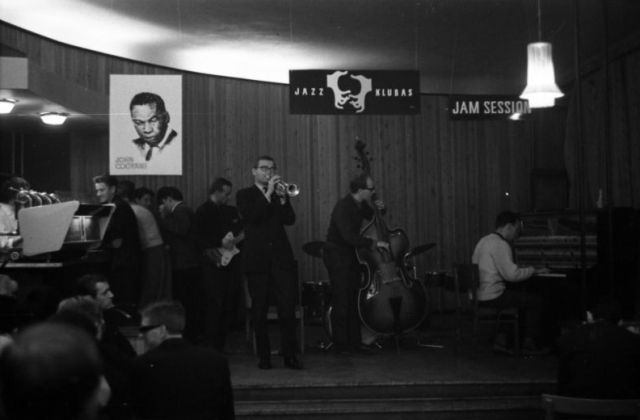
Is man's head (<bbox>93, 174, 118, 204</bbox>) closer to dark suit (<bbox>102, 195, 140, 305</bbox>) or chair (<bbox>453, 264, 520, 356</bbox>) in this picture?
dark suit (<bbox>102, 195, 140, 305</bbox>)

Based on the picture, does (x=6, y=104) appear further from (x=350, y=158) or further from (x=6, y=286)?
(x=350, y=158)

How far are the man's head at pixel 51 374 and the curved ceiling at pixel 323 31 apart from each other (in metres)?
6.61

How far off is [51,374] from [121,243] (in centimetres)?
567

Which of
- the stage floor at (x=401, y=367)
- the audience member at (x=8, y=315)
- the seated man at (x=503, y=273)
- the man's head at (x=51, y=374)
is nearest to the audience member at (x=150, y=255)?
the stage floor at (x=401, y=367)

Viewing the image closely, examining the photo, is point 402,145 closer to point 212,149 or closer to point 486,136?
point 486,136

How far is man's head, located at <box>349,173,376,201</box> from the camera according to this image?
7.21 meters

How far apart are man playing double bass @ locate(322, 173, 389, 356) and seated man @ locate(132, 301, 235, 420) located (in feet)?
11.5

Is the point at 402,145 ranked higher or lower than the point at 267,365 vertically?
higher

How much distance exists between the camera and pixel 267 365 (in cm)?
648

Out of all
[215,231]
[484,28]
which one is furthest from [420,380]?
[484,28]

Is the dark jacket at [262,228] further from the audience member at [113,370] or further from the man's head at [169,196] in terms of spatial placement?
the audience member at [113,370]

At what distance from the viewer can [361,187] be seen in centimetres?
721

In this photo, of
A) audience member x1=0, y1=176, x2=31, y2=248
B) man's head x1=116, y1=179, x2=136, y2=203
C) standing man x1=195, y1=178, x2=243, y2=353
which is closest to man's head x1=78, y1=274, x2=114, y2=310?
audience member x1=0, y1=176, x2=31, y2=248

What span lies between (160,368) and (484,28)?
20.1 feet
